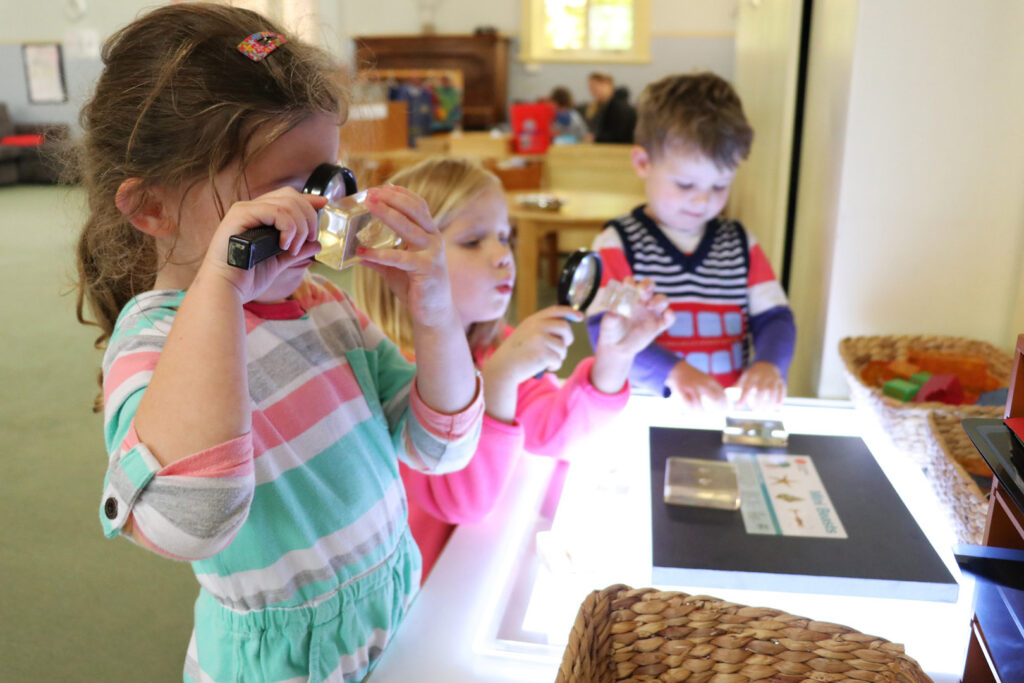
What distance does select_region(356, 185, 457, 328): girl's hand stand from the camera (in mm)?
766

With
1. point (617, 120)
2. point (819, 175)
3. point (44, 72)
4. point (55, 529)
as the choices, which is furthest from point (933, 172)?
point (617, 120)

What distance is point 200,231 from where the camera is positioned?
80 centimetres

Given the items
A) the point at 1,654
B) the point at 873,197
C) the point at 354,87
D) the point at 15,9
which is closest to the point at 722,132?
the point at 873,197

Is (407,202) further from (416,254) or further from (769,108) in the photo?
(769,108)

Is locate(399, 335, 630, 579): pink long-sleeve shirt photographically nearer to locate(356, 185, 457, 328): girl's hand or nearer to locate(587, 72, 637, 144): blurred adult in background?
locate(356, 185, 457, 328): girl's hand

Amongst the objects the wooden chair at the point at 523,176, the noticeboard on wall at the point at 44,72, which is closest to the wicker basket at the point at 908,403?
the noticeboard on wall at the point at 44,72

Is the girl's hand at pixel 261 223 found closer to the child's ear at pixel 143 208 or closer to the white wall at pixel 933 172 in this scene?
the child's ear at pixel 143 208

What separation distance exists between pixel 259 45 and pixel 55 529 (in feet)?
6.80

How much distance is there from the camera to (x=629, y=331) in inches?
48.9

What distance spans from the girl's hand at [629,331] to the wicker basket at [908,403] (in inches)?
12.4

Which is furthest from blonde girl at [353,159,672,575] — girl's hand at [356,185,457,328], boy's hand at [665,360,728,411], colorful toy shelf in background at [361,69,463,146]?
colorful toy shelf in background at [361,69,463,146]

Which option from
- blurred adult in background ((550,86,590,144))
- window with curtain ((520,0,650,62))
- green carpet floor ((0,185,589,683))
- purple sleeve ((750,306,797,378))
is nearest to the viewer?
purple sleeve ((750,306,797,378))

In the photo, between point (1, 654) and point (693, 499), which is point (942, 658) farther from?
point (1, 654)

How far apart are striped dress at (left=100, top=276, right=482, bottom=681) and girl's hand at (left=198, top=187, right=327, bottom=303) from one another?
135mm
